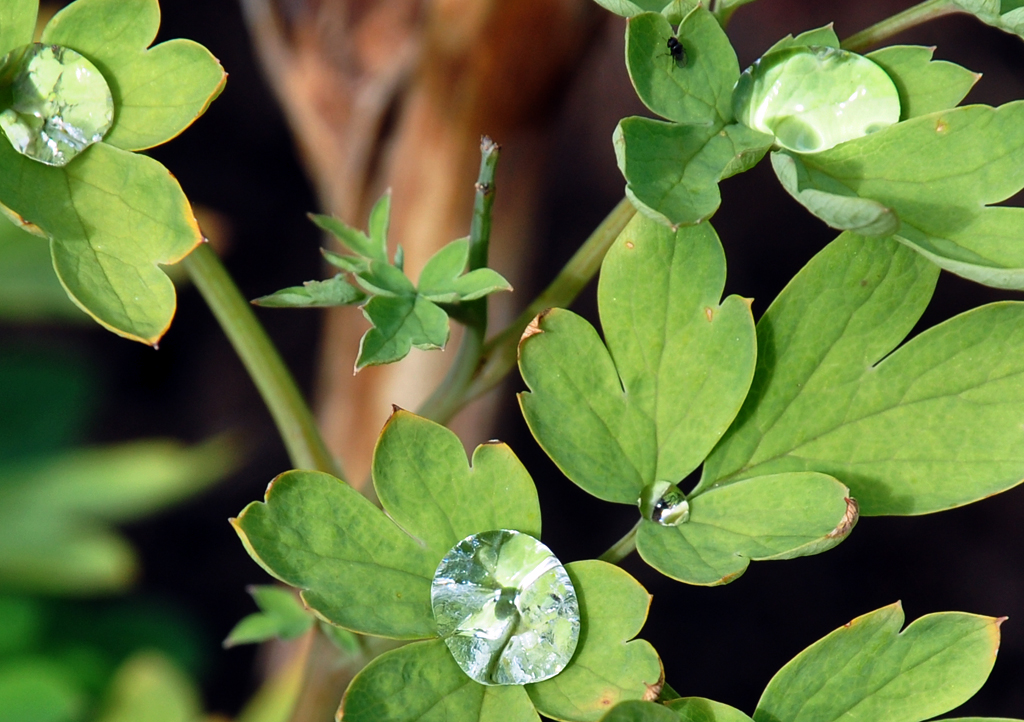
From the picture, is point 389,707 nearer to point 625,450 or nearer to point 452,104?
point 625,450

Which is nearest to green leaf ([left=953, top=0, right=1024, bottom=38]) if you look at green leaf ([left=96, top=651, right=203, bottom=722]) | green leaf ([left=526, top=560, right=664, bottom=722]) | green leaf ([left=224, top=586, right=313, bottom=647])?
green leaf ([left=526, top=560, right=664, bottom=722])

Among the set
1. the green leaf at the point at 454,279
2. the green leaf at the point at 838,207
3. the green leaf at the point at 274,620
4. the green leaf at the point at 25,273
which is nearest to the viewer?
the green leaf at the point at 838,207

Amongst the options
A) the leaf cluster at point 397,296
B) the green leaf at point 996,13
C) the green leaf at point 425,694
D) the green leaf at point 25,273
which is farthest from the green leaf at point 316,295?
the green leaf at point 25,273

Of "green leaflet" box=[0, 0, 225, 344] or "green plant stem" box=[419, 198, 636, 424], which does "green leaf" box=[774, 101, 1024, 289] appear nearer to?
"green plant stem" box=[419, 198, 636, 424]

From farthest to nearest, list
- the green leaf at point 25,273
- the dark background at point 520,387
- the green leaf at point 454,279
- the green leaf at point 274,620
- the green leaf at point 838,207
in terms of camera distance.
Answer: the dark background at point 520,387 → the green leaf at point 25,273 → the green leaf at point 274,620 → the green leaf at point 454,279 → the green leaf at point 838,207

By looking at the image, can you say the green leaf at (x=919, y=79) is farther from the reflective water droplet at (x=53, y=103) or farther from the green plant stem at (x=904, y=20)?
the reflective water droplet at (x=53, y=103)

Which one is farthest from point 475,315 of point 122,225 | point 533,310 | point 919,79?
point 919,79

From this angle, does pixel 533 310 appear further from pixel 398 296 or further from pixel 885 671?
pixel 885 671
